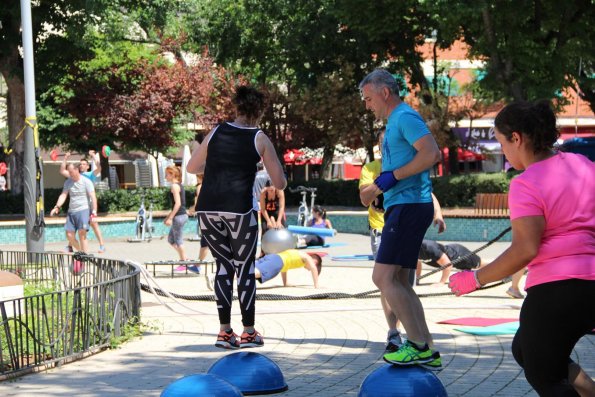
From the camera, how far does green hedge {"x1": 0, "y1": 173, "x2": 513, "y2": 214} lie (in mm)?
30336

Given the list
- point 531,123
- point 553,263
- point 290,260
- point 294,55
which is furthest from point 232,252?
point 294,55

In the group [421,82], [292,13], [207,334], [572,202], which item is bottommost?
[207,334]

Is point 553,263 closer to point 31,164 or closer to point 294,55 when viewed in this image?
point 31,164

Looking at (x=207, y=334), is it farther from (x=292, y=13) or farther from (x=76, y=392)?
(x=292, y=13)

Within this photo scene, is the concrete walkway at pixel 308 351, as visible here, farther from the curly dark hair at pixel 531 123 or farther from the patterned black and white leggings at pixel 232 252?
the curly dark hair at pixel 531 123

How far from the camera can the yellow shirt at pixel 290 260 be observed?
12742mm

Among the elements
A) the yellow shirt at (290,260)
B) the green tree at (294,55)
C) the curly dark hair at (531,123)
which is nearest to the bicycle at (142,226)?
the green tree at (294,55)

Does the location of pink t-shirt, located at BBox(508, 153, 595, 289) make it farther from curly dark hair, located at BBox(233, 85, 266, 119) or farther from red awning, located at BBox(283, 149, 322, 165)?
red awning, located at BBox(283, 149, 322, 165)

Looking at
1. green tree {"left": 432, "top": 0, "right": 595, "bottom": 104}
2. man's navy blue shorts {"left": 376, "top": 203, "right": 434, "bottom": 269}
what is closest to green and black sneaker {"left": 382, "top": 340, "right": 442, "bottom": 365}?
man's navy blue shorts {"left": 376, "top": 203, "right": 434, "bottom": 269}

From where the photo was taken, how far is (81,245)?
17.1 metres

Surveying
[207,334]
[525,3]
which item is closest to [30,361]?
[207,334]

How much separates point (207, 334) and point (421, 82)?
2921cm

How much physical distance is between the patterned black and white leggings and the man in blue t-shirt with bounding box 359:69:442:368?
117 cm

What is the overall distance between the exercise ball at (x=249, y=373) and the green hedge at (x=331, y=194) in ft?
76.7
